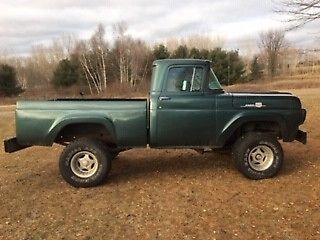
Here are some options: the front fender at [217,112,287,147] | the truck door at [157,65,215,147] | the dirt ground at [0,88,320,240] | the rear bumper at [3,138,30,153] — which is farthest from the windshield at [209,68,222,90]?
the rear bumper at [3,138,30,153]

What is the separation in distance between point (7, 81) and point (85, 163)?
3660 cm

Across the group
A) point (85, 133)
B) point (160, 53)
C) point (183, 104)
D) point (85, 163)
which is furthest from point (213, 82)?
point (160, 53)

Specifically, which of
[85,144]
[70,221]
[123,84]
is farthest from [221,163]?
[123,84]

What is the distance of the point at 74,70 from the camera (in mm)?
44188

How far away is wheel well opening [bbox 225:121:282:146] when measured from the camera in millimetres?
6422

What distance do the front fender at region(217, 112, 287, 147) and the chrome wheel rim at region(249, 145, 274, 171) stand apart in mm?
396

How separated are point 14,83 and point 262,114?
3821 cm

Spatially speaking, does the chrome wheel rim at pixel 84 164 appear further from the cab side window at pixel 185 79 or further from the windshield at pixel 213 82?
the windshield at pixel 213 82

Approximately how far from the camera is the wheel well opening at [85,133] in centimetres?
625

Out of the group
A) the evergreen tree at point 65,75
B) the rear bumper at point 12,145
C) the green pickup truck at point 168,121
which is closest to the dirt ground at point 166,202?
the green pickup truck at point 168,121

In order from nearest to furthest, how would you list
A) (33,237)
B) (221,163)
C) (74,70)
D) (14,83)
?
1. (33,237)
2. (221,163)
3. (14,83)
4. (74,70)

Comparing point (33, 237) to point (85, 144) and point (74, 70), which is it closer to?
point (85, 144)

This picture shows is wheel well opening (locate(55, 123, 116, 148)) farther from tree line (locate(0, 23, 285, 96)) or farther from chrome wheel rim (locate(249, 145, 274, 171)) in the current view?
tree line (locate(0, 23, 285, 96))

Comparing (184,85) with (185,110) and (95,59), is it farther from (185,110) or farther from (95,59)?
(95,59)
